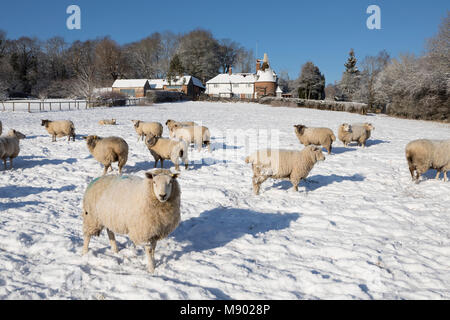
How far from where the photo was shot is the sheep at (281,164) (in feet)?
25.8

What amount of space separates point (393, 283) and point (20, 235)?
645cm

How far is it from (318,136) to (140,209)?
1174 centimetres

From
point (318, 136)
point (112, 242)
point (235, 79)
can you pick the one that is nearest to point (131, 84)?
point (235, 79)

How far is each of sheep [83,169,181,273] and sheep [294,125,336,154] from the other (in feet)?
36.9

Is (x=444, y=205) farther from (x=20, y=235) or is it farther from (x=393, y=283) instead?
(x=20, y=235)

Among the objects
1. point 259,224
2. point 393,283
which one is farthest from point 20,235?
point 393,283

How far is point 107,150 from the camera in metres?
9.31

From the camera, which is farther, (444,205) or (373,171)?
(373,171)

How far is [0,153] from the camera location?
9297mm

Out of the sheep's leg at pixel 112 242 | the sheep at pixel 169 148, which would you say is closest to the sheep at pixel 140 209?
the sheep's leg at pixel 112 242

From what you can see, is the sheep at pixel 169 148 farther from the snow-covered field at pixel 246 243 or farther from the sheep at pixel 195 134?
the sheep at pixel 195 134

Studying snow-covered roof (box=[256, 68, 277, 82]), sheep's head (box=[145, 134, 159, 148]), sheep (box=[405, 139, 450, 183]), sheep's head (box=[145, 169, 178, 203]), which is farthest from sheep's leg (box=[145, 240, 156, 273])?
snow-covered roof (box=[256, 68, 277, 82])
